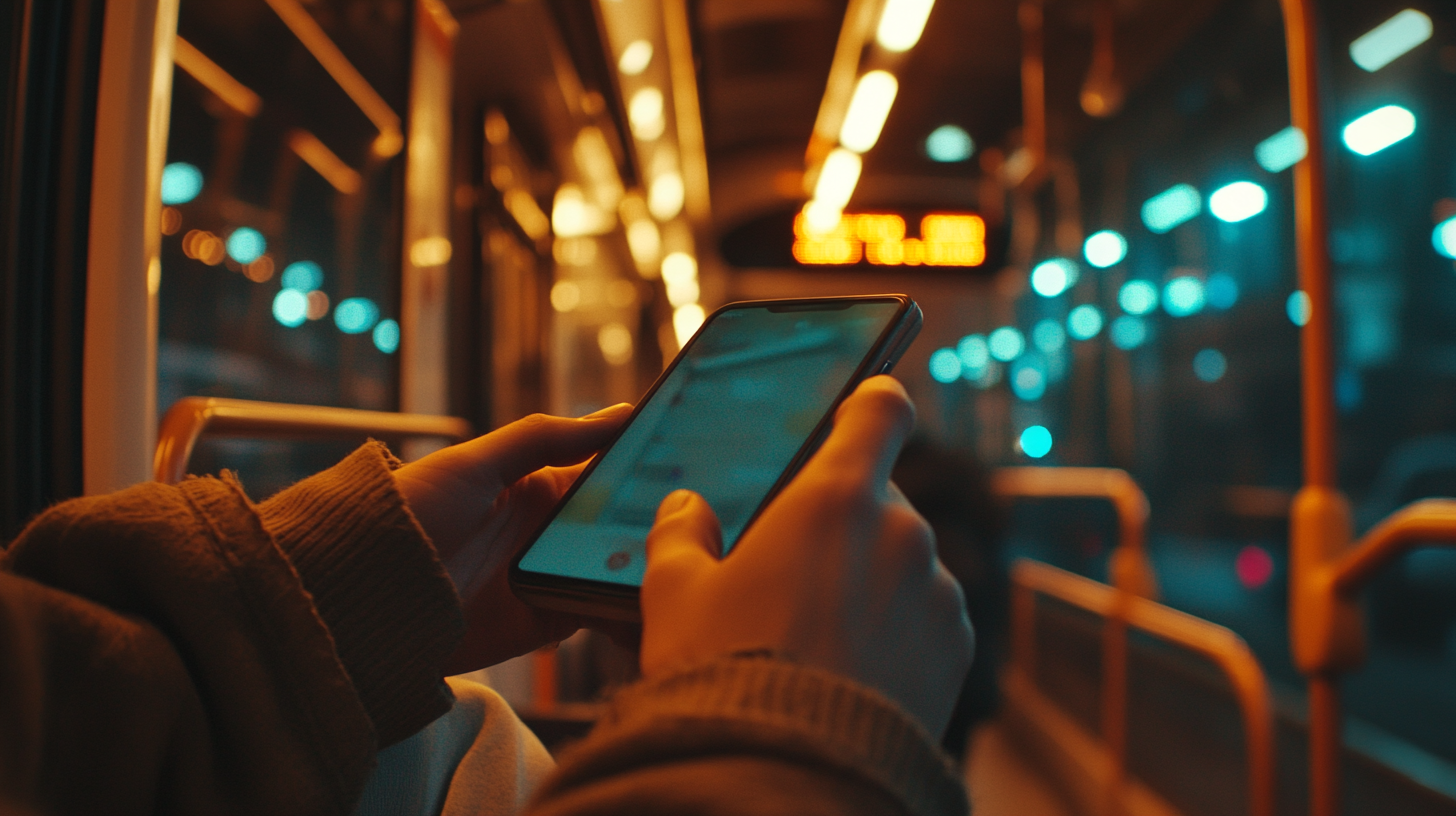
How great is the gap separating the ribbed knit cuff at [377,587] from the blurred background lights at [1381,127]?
Answer: 13.7 feet

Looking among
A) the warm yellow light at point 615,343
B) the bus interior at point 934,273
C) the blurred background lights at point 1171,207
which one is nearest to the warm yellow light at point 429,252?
the bus interior at point 934,273

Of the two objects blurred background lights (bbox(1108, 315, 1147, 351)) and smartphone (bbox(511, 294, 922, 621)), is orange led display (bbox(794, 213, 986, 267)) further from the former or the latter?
blurred background lights (bbox(1108, 315, 1147, 351))

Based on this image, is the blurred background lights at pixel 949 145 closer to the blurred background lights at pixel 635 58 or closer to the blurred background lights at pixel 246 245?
the blurred background lights at pixel 635 58

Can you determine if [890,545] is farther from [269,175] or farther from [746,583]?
[269,175]

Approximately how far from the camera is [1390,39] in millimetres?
3365

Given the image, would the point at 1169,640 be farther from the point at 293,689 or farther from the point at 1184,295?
the point at 1184,295

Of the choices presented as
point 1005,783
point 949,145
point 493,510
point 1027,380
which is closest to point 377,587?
point 493,510

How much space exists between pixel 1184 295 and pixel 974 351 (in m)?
1.70

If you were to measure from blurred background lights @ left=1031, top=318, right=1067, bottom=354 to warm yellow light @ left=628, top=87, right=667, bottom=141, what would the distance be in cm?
365

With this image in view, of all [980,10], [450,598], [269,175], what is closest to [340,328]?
[269,175]

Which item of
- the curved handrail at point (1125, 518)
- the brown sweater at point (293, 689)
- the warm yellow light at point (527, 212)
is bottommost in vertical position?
the curved handrail at point (1125, 518)

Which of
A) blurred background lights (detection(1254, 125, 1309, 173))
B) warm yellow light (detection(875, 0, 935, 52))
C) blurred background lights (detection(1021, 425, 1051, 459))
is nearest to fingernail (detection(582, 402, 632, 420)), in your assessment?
warm yellow light (detection(875, 0, 935, 52))

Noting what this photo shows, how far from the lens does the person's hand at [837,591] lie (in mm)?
402

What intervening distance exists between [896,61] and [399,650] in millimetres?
2825
